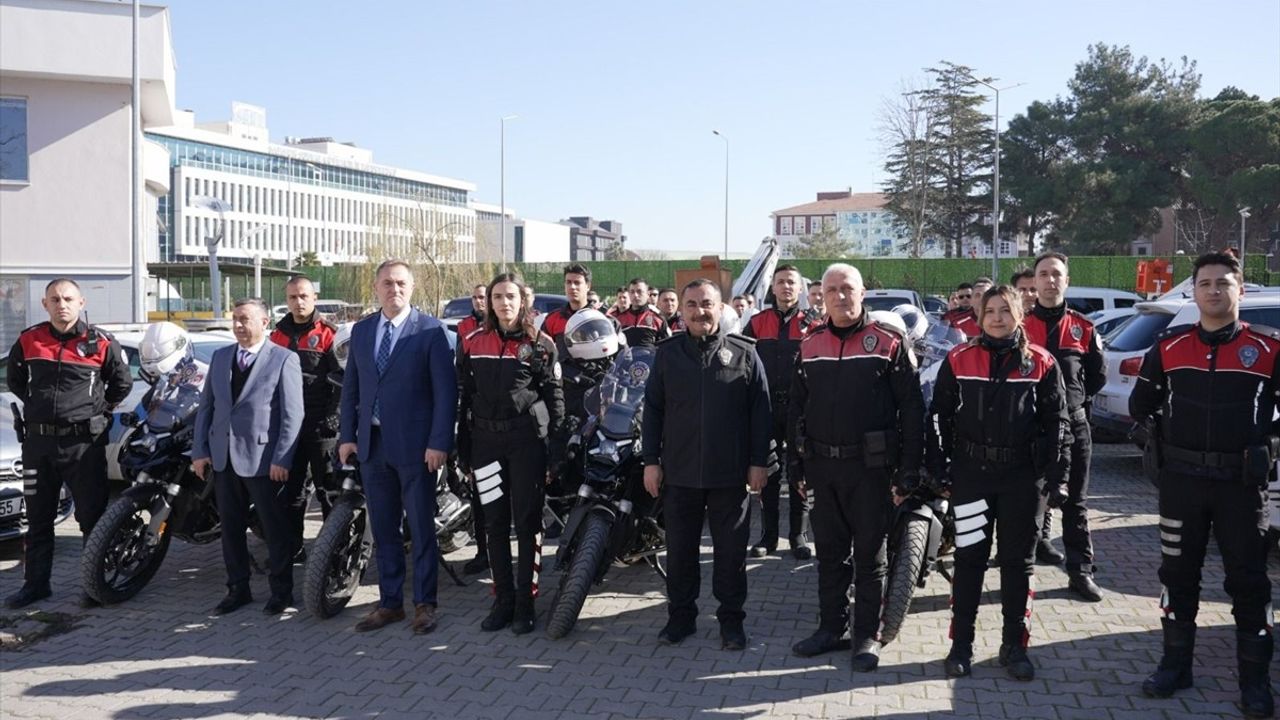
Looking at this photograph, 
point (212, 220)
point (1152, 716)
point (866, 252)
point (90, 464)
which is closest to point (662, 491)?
point (1152, 716)

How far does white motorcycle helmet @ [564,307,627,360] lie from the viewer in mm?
6590

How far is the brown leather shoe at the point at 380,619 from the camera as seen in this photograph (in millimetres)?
6090

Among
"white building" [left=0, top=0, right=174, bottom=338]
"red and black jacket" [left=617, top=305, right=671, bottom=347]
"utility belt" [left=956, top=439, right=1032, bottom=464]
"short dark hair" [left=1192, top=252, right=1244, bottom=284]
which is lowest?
"utility belt" [left=956, top=439, right=1032, bottom=464]

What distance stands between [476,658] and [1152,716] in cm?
320

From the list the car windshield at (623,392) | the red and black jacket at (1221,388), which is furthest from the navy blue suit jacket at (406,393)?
the red and black jacket at (1221,388)

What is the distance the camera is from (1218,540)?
481 cm

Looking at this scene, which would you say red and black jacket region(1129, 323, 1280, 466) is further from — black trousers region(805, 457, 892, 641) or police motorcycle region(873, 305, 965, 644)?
black trousers region(805, 457, 892, 641)

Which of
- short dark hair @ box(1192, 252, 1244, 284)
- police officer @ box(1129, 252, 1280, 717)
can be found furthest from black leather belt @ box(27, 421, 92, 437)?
short dark hair @ box(1192, 252, 1244, 284)

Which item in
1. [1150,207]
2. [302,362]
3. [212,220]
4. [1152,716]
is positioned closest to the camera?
[1152,716]

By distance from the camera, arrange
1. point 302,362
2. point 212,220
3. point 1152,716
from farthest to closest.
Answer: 1. point 212,220
2. point 302,362
3. point 1152,716

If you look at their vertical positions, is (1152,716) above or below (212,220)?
below

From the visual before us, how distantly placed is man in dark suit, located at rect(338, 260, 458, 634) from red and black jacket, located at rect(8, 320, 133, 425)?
1882 mm

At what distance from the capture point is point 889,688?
5090 millimetres

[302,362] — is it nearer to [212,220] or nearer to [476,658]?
[476,658]
